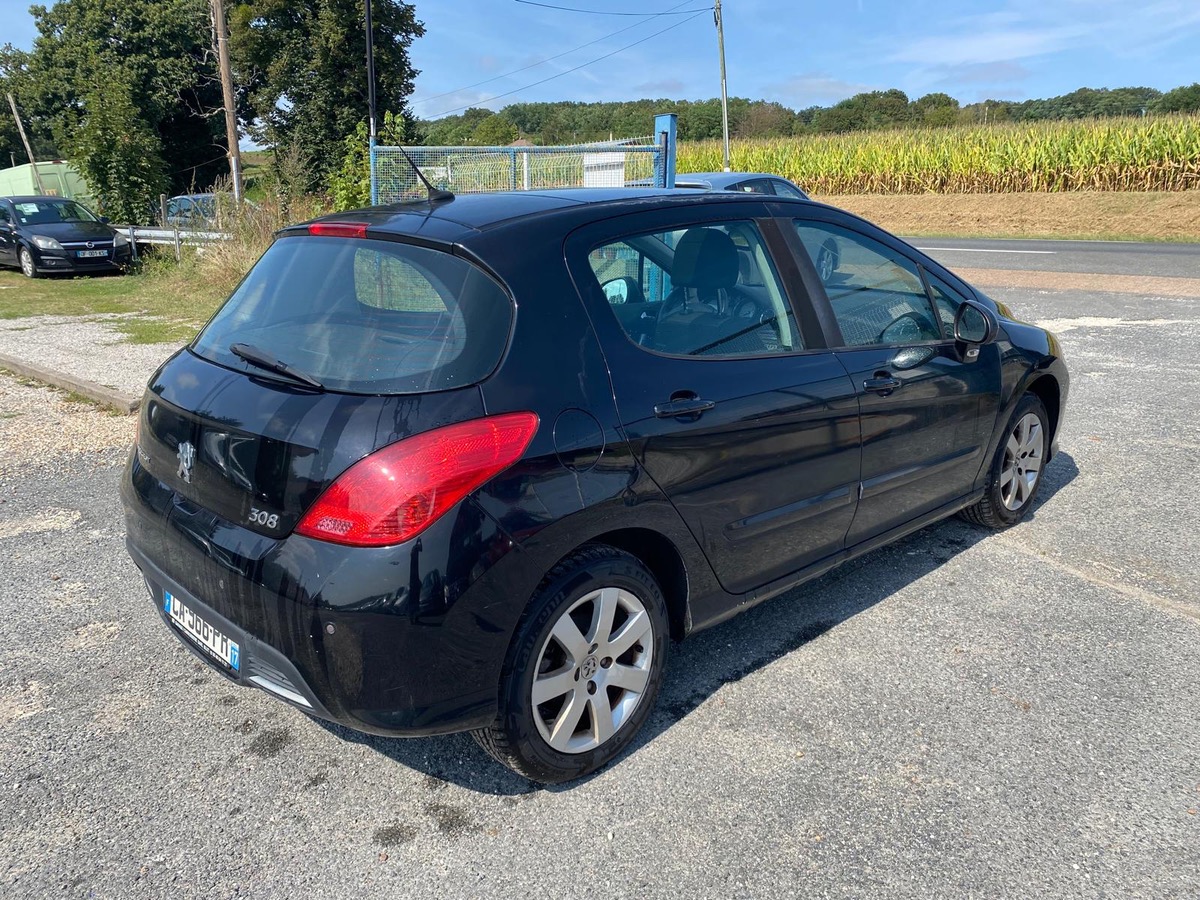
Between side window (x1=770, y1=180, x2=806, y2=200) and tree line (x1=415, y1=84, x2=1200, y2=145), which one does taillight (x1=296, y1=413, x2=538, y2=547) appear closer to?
side window (x1=770, y1=180, x2=806, y2=200)

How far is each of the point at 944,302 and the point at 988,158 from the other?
3283cm

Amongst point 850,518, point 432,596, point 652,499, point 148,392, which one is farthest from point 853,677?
point 148,392

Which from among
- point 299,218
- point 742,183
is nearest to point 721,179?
point 742,183

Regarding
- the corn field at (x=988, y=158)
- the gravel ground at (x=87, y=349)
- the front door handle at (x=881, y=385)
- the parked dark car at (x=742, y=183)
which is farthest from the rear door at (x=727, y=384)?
the corn field at (x=988, y=158)

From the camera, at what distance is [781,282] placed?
3.58 m

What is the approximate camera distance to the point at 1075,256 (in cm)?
1844

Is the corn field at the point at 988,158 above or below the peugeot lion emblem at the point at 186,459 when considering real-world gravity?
above

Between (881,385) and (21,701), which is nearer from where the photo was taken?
(21,701)

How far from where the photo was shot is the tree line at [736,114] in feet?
196

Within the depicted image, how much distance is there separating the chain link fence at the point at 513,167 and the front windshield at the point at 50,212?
11.6 meters

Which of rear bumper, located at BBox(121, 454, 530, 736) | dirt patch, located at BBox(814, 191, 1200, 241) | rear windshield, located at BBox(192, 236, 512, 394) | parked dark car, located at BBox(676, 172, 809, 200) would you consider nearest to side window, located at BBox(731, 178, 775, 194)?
parked dark car, located at BBox(676, 172, 809, 200)

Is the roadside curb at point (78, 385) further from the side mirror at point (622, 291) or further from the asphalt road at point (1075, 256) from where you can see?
the asphalt road at point (1075, 256)

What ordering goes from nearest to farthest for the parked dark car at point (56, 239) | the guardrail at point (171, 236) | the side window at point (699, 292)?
the side window at point (699, 292)
the guardrail at point (171, 236)
the parked dark car at point (56, 239)

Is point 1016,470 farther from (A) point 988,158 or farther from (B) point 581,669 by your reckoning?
(A) point 988,158
